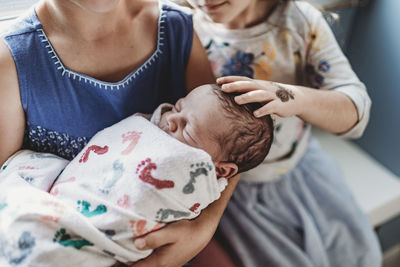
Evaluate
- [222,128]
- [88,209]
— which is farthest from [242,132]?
[88,209]

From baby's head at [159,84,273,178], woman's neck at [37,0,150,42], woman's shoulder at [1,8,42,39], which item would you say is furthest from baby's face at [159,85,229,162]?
woman's shoulder at [1,8,42,39]

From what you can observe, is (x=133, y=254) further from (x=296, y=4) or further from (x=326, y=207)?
(x=296, y=4)

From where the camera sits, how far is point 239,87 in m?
0.87

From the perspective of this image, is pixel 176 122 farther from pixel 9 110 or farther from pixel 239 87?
pixel 9 110

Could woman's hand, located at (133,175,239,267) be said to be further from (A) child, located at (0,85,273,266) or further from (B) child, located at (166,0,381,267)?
(B) child, located at (166,0,381,267)

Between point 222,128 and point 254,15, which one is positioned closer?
point 222,128

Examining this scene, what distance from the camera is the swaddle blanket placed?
0.75m

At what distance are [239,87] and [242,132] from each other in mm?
106

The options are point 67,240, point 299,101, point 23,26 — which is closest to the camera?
point 67,240

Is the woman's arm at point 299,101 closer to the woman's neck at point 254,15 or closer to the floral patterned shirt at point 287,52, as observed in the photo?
the floral patterned shirt at point 287,52

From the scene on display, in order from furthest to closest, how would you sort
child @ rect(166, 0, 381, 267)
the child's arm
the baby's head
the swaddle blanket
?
child @ rect(166, 0, 381, 267) → the child's arm → the baby's head → the swaddle blanket

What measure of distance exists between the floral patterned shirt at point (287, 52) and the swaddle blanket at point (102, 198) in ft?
1.37

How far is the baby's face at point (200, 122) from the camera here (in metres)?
0.86

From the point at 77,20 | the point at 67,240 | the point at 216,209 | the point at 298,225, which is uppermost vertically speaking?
the point at 77,20
